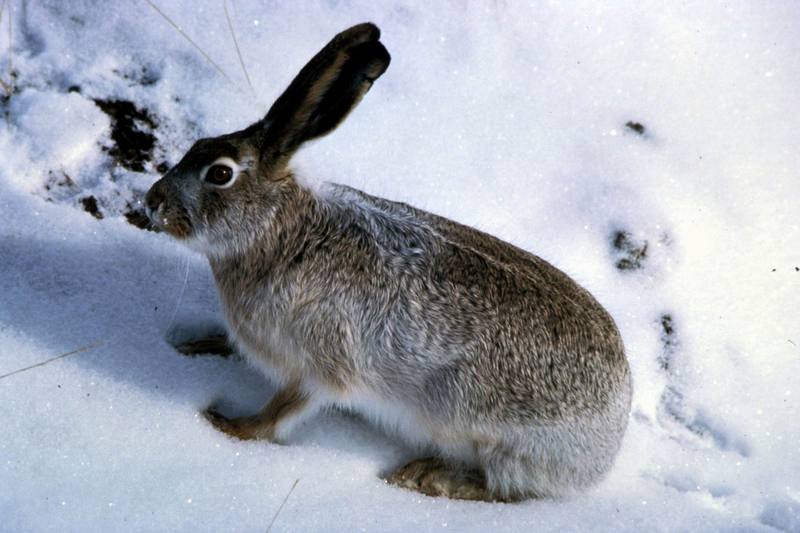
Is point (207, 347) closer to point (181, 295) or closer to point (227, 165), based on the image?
point (181, 295)

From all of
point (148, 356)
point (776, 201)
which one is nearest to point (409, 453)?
point (148, 356)

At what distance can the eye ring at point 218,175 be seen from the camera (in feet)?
9.50

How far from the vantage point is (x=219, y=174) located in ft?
9.51

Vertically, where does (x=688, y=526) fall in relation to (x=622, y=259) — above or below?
below

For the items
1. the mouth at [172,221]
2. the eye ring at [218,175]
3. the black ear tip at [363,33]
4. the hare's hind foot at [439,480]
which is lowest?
the hare's hind foot at [439,480]

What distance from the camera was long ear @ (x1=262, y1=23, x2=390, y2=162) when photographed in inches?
105

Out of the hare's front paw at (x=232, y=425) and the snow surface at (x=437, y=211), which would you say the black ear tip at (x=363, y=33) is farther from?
the hare's front paw at (x=232, y=425)

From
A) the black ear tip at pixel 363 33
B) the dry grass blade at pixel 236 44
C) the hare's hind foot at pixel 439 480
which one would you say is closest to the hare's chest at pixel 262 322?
the hare's hind foot at pixel 439 480

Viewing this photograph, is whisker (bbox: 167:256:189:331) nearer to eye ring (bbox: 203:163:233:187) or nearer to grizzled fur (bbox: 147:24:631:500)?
grizzled fur (bbox: 147:24:631:500)

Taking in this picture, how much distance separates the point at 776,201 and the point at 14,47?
12.2 ft

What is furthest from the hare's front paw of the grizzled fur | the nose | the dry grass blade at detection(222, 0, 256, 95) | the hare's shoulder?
the dry grass blade at detection(222, 0, 256, 95)

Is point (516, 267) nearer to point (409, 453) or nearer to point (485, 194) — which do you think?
point (409, 453)

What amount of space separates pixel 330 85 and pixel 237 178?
1.51ft

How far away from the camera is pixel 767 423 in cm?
386
